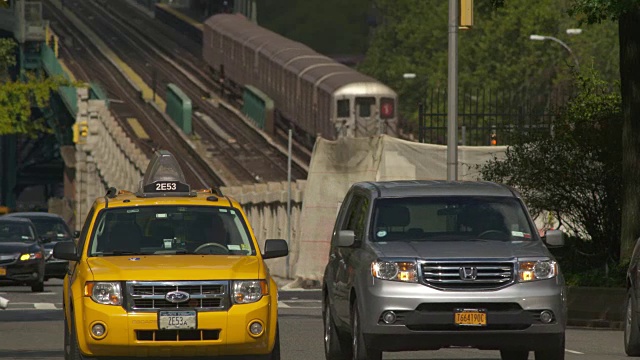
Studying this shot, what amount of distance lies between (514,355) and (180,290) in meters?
4.19

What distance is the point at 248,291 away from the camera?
51.3ft

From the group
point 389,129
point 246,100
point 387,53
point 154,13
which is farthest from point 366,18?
point 389,129

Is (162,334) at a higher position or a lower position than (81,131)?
higher

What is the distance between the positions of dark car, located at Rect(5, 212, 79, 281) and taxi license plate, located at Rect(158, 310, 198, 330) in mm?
23812

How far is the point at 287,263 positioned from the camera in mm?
41688

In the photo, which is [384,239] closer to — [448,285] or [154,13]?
[448,285]

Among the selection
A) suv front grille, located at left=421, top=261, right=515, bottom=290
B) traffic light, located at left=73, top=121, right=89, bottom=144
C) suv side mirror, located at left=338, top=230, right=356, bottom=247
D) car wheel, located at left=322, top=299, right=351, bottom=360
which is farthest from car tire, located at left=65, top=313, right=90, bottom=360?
traffic light, located at left=73, top=121, right=89, bottom=144

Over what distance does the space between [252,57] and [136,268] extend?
70012mm

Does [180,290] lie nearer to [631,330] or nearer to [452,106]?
[631,330]

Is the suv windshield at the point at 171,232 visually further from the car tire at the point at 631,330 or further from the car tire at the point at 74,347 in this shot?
the car tire at the point at 631,330

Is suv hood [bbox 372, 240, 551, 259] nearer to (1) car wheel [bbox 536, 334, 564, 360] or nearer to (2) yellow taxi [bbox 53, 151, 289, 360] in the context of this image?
(1) car wheel [bbox 536, 334, 564, 360]

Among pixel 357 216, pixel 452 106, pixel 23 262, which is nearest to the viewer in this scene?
pixel 357 216

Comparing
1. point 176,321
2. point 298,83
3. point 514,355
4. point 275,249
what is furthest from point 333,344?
point 298,83

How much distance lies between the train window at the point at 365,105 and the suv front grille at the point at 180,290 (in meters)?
49.6
